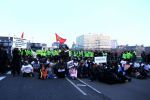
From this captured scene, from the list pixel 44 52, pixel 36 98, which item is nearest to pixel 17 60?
pixel 36 98

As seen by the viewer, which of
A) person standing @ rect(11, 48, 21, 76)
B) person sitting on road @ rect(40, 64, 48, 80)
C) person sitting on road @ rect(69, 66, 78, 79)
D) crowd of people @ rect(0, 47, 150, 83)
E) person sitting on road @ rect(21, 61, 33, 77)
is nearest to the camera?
crowd of people @ rect(0, 47, 150, 83)

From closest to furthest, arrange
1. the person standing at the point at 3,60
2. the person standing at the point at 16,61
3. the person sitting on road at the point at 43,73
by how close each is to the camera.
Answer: the person sitting on road at the point at 43,73, the person standing at the point at 16,61, the person standing at the point at 3,60

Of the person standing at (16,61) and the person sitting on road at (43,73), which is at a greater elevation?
the person standing at (16,61)

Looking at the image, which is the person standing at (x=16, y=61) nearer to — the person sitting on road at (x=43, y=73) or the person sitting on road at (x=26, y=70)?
the person sitting on road at (x=26, y=70)

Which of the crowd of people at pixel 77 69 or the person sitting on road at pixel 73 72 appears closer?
the crowd of people at pixel 77 69

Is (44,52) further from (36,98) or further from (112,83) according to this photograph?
(36,98)

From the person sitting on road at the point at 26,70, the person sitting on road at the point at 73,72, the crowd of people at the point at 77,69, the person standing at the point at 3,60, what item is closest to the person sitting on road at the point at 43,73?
the crowd of people at the point at 77,69

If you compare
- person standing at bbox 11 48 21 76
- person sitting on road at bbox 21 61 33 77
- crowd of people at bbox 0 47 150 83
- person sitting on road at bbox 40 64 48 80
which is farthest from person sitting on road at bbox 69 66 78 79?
person standing at bbox 11 48 21 76

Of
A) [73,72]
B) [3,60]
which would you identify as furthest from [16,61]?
[73,72]

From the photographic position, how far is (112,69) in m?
24.1

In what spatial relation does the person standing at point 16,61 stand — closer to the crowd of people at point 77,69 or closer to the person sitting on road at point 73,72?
the crowd of people at point 77,69

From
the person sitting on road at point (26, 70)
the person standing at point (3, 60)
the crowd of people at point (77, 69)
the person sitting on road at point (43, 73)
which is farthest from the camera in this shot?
the person standing at point (3, 60)

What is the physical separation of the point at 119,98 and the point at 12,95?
4.73 m

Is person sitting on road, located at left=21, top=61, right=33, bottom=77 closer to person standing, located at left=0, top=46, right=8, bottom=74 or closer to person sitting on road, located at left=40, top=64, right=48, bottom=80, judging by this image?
person sitting on road, located at left=40, top=64, right=48, bottom=80
